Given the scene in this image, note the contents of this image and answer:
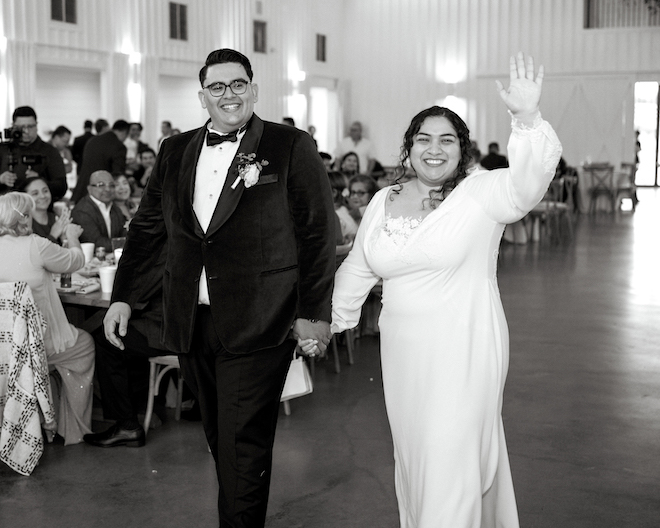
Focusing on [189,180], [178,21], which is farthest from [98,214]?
[178,21]

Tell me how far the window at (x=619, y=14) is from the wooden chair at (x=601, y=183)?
275 cm

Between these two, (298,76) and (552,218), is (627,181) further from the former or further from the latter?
(298,76)

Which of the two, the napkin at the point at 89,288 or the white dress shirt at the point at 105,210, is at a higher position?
the white dress shirt at the point at 105,210

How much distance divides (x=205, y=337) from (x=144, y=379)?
7.46 ft

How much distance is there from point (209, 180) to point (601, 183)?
1562 cm

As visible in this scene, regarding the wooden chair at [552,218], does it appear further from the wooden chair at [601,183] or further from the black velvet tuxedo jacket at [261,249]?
the black velvet tuxedo jacket at [261,249]

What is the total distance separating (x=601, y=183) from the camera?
17.4m

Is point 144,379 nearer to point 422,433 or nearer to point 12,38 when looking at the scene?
point 422,433

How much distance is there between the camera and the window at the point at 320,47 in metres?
18.6

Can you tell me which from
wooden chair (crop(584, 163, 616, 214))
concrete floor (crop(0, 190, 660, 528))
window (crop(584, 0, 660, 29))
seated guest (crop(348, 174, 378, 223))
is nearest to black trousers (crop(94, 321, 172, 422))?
concrete floor (crop(0, 190, 660, 528))

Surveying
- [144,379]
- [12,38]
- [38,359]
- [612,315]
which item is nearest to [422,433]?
[38,359]

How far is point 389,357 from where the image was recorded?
273 centimetres

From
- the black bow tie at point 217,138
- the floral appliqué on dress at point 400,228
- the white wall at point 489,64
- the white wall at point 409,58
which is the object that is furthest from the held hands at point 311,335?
the white wall at point 489,64

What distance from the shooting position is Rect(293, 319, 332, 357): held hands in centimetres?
277
